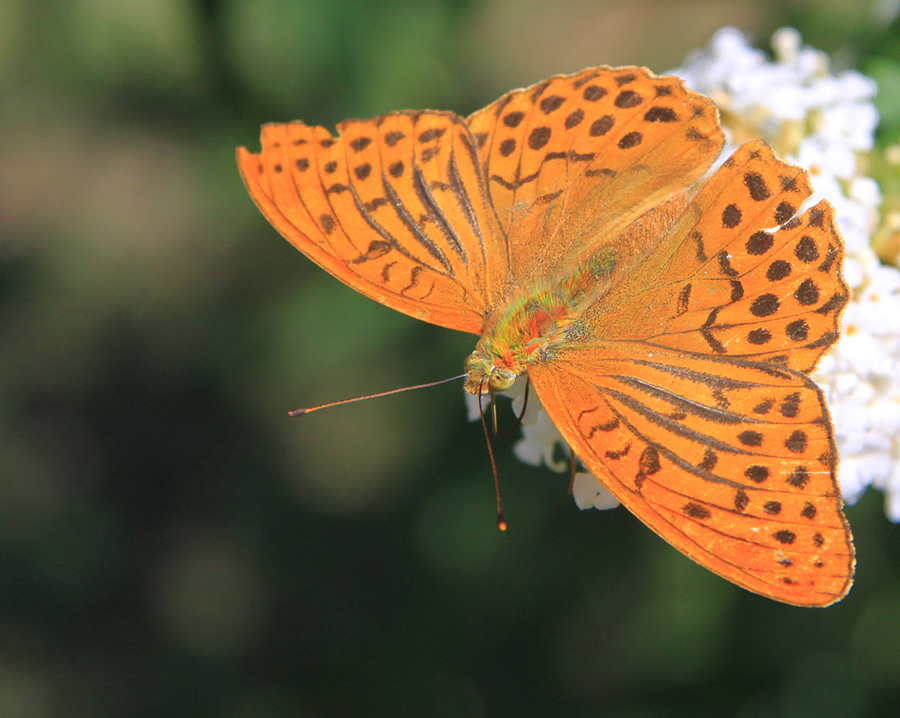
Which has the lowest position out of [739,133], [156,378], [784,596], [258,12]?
[784,596]

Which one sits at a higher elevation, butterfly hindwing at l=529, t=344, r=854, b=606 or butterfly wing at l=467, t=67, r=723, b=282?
butterfly wing at l=467, t=67, r=723, b=282

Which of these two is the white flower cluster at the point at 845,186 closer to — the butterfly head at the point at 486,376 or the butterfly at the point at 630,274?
the butterfly at the point at 630,274

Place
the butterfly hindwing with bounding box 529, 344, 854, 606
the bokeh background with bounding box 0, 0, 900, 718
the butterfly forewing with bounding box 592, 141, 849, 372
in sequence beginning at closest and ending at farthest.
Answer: the butterfly hindwing with bounding box 529, 344, 854, 606 < the butterfly forewing with bounding box 592, 141, 849, 372 < the bokeh background with bounding box 0, 0, 900, 718

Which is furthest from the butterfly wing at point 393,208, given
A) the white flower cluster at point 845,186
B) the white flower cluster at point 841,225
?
the white flower cluster at point 845,186

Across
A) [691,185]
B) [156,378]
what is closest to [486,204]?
[691,185]

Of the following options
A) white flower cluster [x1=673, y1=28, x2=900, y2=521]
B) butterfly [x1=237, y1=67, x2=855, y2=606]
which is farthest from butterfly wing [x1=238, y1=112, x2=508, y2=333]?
white flower cluster [x1=673, y1=28, x2=900, y2=521]

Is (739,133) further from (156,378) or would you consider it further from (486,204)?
(156,378)

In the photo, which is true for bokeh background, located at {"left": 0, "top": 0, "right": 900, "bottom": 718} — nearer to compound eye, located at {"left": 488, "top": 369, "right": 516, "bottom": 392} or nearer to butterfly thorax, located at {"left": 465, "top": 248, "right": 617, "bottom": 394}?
butterfly thorax, located at {"left": 465, "top": 248, "right": 617, "bottom": 394}

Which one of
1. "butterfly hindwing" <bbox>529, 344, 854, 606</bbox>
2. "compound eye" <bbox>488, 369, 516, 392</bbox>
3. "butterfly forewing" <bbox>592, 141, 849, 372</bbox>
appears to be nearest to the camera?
"butterfly hindwing" <bbox>529, 344, 854, 606</bbox>

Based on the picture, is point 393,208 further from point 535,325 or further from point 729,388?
point 729,388
